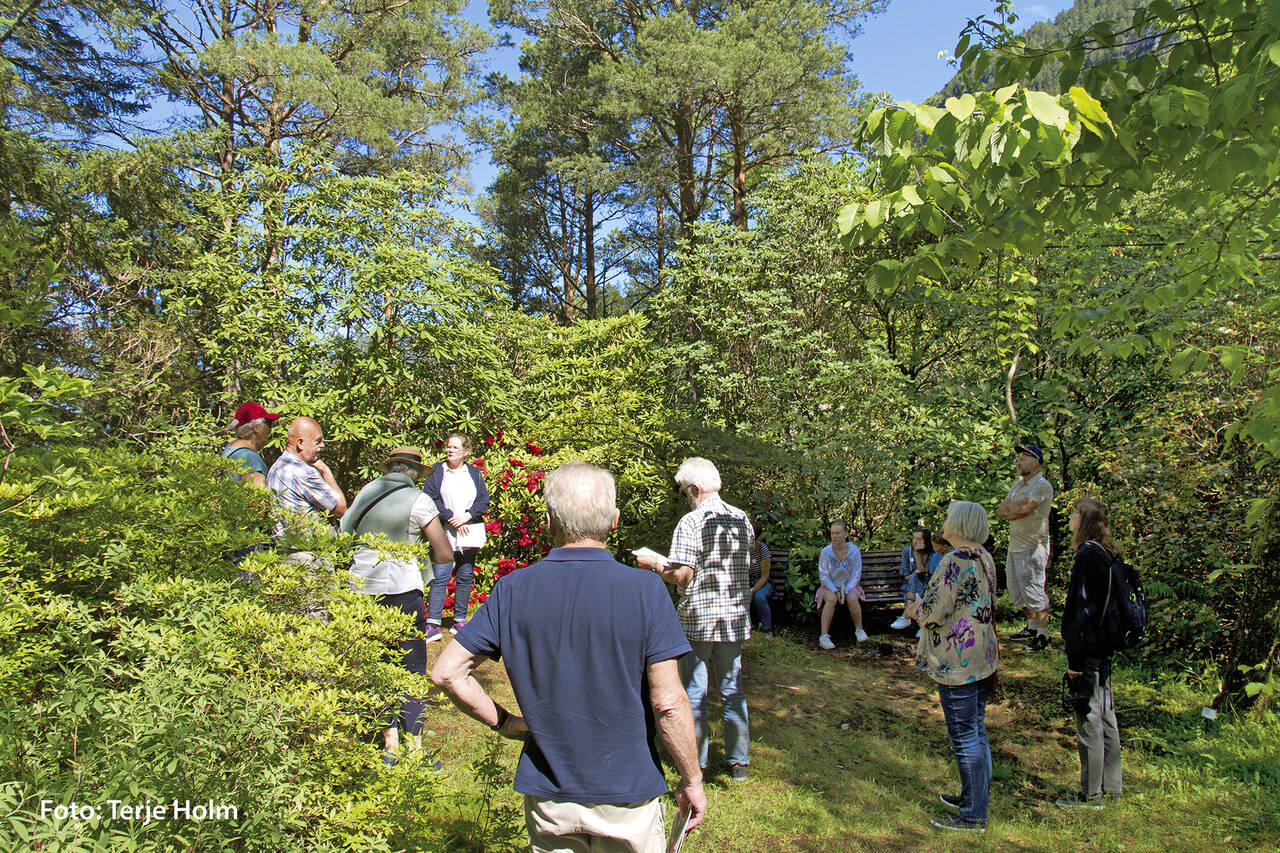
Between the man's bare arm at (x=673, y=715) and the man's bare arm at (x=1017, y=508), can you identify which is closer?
the man's bare arm at (x=673, y=715)

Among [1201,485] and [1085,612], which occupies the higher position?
[1201,485]

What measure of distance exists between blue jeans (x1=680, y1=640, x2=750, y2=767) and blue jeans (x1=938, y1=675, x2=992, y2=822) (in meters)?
1.12

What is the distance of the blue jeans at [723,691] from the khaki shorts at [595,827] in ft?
6.38

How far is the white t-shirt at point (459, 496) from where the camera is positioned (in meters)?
6.28

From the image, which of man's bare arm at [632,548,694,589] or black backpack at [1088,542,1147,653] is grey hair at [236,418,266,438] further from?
black backpack at [1088,542,1147,653]

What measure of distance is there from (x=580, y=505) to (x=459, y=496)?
425 centimetres

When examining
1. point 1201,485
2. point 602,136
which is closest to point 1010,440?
point 1201,485

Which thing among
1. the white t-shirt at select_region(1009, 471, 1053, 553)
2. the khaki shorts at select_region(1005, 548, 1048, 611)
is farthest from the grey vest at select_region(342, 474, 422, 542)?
the khaki shorts at select_region(1005, 548, 1048, 611)

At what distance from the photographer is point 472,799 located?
3189 mm

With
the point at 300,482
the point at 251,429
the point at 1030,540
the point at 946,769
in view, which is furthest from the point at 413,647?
the point at 1030,540

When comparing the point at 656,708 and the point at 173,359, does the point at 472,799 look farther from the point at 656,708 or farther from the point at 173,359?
the point at 173,359

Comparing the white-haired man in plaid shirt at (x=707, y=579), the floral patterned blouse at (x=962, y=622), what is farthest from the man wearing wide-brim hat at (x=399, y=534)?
the floral patterned blouse at (x=962, y=622)

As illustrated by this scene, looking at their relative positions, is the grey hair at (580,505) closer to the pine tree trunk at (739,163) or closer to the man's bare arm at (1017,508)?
the man's bare arm at (1017,508)

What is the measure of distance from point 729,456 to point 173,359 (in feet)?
20.2
